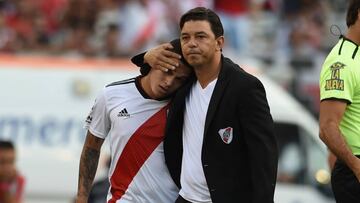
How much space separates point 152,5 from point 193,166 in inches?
411

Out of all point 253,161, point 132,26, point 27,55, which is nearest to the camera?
point 253,161

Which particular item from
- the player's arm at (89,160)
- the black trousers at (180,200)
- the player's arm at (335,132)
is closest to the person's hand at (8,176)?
the player's arm at (89,160)

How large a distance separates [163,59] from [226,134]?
0.67m

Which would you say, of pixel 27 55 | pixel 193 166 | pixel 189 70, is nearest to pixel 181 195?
pixel 193 166

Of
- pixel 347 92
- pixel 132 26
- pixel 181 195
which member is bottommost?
pixel 181 195

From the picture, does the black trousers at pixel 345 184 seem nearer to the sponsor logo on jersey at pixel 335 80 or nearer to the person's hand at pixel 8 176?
the sponsor logo on jersey at pixel 335 80

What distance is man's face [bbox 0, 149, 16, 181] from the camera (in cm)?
1089

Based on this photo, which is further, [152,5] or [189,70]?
[152,5]

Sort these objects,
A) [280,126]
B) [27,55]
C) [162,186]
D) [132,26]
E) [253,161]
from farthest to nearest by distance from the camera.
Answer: [132,26] < [27,55] < [280,126] < [162,186] < [253,161]

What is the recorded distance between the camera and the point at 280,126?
14406 mm

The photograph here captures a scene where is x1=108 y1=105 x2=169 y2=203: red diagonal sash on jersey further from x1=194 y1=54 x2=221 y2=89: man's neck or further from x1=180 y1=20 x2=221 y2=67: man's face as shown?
x1=180 y1=20 x2=221 y2=67: man's face

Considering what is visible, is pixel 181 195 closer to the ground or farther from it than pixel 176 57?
closer to the ground

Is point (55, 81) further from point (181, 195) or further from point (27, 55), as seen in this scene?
point (181, 195)

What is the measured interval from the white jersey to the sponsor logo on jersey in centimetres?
106
